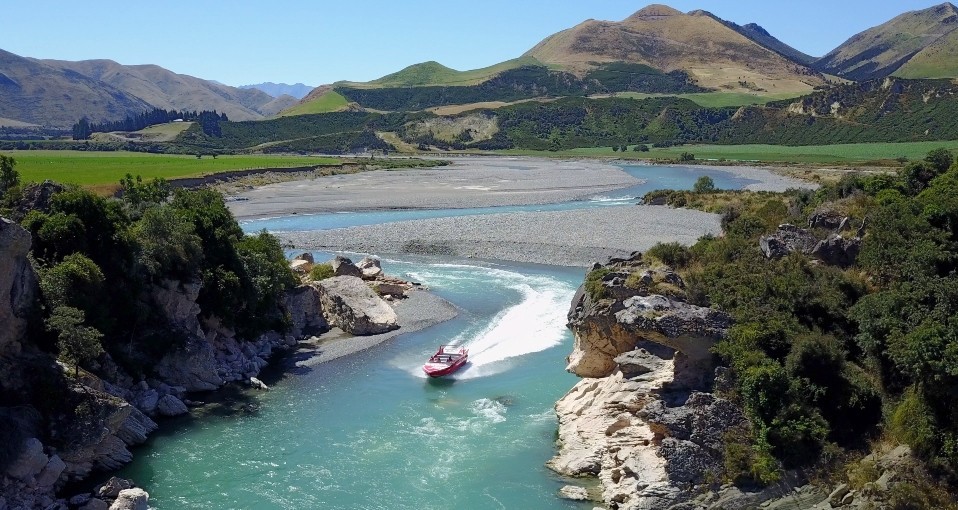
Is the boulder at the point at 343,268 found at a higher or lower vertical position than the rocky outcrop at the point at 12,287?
lower

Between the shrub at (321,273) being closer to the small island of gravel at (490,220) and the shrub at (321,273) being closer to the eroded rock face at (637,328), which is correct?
the small island of gravel at (490,220)

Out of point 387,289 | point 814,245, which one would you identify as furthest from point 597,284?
point 387,289

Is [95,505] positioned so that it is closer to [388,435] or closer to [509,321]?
[388,435]

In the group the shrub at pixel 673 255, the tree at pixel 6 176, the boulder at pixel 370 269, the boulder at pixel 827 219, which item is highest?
the tree at pixel 6 176

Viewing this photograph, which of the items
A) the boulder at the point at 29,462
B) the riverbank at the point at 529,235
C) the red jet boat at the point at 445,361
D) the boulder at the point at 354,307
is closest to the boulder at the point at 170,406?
the boulder at the point at 29,462

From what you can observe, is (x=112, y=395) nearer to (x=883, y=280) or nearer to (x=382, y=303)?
(x=382, y=303)

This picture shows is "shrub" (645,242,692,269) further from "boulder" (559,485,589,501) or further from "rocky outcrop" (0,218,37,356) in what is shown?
"rocky outcrop" (0,218,37,356)

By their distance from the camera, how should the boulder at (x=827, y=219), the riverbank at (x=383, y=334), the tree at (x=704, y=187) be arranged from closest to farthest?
the boulder at (x=827, y=219)
the riverbank at (x=383, y=334)
the tree at (x=704, y=187)
